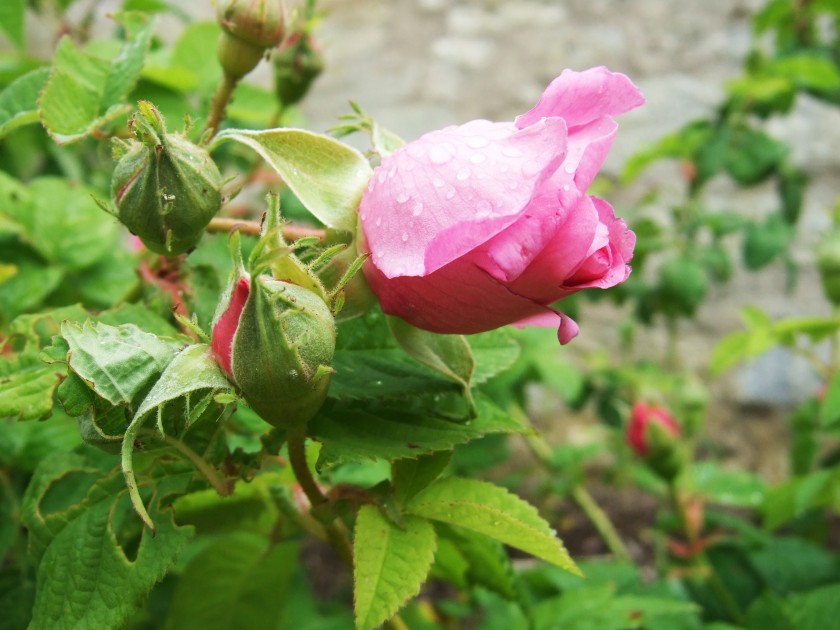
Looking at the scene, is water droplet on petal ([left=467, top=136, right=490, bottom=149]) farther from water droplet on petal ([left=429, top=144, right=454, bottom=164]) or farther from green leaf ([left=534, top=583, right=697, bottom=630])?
green leaf ([left=534, top=583, right=697, bottom=630])

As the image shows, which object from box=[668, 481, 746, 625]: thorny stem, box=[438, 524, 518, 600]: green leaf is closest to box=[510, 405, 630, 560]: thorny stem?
box=[668, 481, 746, 625]: thorny stem

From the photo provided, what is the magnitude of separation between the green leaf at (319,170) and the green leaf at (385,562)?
17 centimetres

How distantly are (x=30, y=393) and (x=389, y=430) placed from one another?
0.66ft

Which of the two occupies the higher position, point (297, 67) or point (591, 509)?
point (297, 67)

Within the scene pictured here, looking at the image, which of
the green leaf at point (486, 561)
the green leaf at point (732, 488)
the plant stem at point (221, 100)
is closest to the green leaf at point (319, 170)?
the plant stem at point (221, 100)

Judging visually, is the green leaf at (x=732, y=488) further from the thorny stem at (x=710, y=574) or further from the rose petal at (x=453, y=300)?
the rose petal at (x=453, y=300)

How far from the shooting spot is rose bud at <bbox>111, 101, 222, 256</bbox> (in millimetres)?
394

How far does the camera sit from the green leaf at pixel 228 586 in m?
0.63

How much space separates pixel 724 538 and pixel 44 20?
1.27 meters

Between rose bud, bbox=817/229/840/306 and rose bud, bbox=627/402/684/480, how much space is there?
315 mm

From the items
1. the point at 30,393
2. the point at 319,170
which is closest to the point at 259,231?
the point at 319,170

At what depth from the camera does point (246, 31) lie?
0.54 meters

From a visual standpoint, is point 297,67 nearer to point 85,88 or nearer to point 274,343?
point 85,88

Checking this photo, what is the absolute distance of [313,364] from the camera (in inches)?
14.0
